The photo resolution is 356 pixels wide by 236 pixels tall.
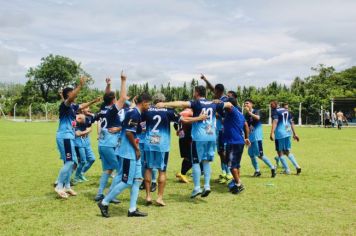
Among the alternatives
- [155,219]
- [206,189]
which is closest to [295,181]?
[206,189]

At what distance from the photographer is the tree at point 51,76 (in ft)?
300

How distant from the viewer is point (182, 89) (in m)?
81.0

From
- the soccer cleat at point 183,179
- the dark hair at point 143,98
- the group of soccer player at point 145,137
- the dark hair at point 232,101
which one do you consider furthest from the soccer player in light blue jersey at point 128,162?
the soccer cleat at point 183,179

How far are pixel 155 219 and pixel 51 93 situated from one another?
90.0 m

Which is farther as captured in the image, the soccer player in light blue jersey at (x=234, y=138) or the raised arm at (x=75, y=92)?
the soccer player in light blue jersey at (x=234, y=138)

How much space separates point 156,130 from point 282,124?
5.49 meters

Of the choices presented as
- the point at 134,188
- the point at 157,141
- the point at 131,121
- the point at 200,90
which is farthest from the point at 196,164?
the point at 131,121

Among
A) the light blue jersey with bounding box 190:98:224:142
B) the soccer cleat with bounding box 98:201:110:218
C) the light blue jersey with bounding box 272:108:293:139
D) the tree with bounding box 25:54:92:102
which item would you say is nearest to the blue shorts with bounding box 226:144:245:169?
the light blue jersey with bounding box 190:98:224:142

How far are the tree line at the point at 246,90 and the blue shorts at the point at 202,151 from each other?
1301 inches

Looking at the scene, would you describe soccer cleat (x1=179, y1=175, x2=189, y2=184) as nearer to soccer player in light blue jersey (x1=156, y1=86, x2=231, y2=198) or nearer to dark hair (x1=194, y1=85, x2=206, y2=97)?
soccer player in light blue jersey (x1=156, y1=86, x2=231, y2=198)

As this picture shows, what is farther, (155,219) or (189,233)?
(155,219)

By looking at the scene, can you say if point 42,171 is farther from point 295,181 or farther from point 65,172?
point 295,181

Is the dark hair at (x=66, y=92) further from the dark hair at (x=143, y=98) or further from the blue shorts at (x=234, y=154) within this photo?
the blue shorts at (x=234, y=154)

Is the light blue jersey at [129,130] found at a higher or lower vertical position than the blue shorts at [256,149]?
higher
